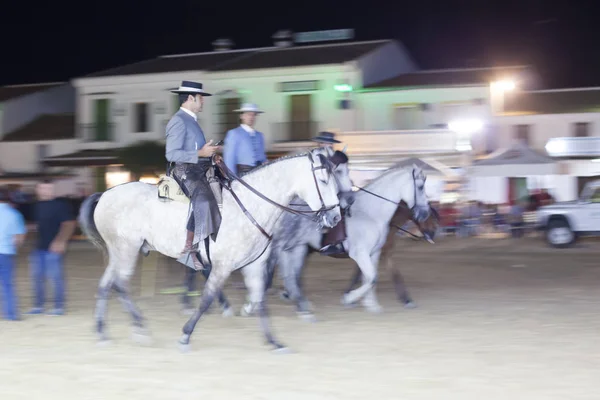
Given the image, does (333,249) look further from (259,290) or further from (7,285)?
(7,285)

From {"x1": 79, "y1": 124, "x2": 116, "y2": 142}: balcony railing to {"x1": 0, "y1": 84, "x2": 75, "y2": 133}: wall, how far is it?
21.9 feet

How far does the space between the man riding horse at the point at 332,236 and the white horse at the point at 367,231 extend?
0.37ft

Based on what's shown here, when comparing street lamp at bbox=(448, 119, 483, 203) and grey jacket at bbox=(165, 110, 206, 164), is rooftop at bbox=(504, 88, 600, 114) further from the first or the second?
grey jacket at bbox=(165, 110, 206, 164)

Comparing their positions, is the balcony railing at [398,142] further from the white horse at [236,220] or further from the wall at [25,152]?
the white horse at [236,220]

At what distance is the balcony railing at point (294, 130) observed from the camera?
33.9 meters

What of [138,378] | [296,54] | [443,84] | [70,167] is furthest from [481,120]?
[138,378]

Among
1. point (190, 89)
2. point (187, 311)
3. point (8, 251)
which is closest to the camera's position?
point (190, 89)

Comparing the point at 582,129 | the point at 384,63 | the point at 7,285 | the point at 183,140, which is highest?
the point at 384,63

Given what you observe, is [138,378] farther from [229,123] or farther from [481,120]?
[229,123]

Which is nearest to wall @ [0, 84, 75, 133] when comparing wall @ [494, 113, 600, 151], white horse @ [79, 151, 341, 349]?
wall @ [494, 113, 600, 151]

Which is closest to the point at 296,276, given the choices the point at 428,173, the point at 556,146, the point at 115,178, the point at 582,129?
the point at 428,173

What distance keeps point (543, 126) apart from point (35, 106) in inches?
1060

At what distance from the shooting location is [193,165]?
850 cm

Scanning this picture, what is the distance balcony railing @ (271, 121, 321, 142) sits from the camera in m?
33.9
